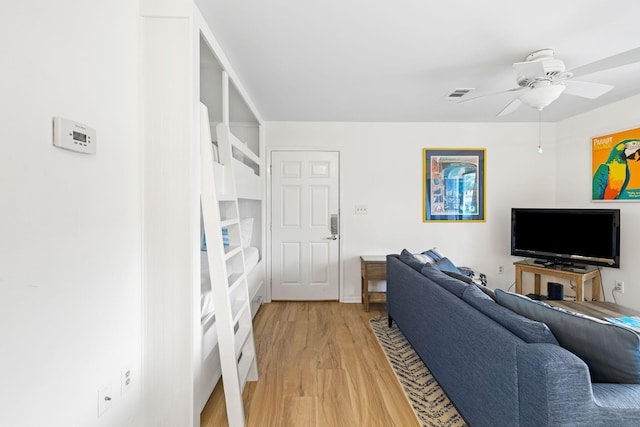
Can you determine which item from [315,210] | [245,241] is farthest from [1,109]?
[315,210]

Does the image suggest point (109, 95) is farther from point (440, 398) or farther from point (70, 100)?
point (440, 398)

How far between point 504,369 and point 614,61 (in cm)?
189

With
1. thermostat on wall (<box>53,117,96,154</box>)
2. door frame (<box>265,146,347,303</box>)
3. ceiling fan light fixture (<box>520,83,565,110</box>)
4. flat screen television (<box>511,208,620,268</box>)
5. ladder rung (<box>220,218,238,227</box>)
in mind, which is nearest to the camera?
thermostat on wall (<box>53,117,96,154</box>)

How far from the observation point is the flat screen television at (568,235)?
3113mm

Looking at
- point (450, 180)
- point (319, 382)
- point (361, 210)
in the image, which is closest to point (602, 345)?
point (319, 382)

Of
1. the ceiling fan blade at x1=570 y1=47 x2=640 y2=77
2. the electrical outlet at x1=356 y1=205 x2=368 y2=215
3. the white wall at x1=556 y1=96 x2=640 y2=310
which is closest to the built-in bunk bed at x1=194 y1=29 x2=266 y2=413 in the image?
the electrical outlet at x1=356 y1=205 x2=368 y2=215


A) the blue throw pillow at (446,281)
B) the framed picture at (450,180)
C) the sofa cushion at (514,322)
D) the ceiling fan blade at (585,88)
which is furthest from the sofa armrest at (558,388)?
the framed picture at (450,180)

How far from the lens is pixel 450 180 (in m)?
4.03

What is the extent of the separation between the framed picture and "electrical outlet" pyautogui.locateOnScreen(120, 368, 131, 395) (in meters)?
3.53

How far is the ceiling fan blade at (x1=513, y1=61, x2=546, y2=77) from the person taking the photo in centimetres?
195

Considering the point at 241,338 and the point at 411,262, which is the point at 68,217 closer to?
the point at 241,338

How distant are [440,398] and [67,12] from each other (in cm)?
276

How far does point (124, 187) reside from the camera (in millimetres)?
1481

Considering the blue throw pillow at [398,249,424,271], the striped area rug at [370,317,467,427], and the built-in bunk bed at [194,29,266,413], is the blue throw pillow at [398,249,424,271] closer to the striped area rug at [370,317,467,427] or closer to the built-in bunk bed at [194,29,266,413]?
the striped area rug at [370,317,467,427]
